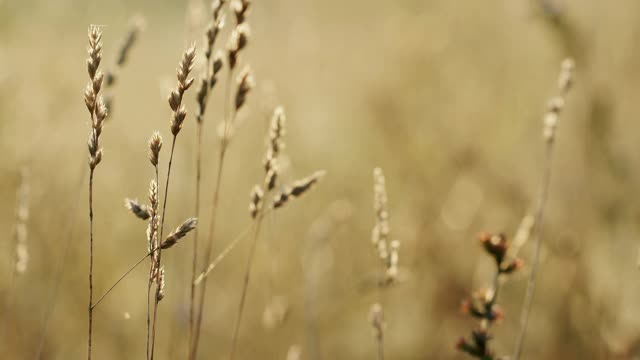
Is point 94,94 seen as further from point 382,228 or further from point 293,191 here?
point 382,228

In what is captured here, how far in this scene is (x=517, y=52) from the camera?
8.93ft

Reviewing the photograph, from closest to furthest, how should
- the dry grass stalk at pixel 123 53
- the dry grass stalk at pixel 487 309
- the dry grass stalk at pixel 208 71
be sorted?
the dry grass stalk at pixel 208 71
the dry grass stalk at pixel 487 309
the dry grass stalk at pixel 123 53

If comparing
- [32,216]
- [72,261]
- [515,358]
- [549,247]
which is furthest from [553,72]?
[32,216]

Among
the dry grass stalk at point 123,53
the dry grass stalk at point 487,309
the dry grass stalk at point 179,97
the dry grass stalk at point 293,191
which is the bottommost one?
the dry grass stalk at point 487,309

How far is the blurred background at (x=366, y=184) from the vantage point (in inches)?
83.0

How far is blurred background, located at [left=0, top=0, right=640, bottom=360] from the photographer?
6.92 feet

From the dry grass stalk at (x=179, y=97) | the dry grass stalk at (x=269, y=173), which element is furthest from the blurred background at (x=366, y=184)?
the dry grass stalk at (x=179, y=97)

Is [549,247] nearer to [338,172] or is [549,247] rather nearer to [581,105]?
[581,105]

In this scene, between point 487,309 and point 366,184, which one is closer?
point 487,309

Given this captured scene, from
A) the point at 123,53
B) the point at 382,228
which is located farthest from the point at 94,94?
the point at 123,53

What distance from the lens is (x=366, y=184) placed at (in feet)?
9.71

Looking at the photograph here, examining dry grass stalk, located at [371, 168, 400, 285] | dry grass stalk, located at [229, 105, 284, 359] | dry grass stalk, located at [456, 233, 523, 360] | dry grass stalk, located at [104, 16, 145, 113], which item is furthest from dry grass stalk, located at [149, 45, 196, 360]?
dry grass stalk, located at [104, 16, 145, 113]

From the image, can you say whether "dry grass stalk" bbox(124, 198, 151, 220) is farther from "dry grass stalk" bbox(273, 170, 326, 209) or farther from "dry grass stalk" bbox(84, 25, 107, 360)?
"dry grass stalk" bbox(273, 170, 326, 209)

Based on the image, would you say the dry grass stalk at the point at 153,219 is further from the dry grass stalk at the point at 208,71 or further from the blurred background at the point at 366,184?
the blurred background at the point at 366,184
